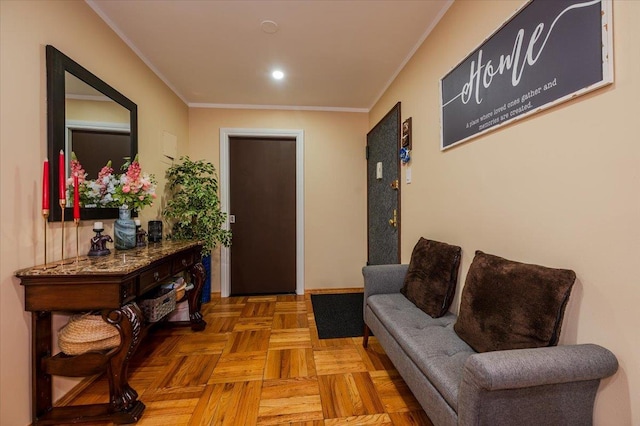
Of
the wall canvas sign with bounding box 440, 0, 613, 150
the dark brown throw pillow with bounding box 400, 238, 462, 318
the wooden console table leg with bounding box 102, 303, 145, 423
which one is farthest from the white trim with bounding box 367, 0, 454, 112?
the wooden console table leg with bounding box 102, 303, 145, 423

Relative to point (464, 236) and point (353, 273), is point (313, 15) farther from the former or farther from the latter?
point (353, 273)

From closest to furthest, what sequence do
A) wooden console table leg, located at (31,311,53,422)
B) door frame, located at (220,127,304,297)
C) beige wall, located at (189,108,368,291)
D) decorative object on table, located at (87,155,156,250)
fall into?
wooden console table leg, located at (31,311,53,422) < decorative object on table, located at (87,155,156,250) < door frame, located at (220,127,304,297) < beige wall, located at (189,108,368,291)

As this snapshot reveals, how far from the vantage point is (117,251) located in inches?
73.7

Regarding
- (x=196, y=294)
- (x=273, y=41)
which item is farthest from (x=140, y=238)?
(x=273, y=41)

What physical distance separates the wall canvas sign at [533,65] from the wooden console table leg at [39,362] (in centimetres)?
250

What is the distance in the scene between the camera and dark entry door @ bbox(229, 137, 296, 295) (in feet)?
11.4

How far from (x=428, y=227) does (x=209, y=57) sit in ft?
7.65

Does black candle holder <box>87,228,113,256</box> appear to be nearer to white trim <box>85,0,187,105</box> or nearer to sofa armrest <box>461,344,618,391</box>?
white trim <box>85,0,187,105</box>

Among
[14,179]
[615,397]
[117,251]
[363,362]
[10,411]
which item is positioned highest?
[14,179]

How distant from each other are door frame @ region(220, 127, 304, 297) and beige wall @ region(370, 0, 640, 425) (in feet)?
6.81

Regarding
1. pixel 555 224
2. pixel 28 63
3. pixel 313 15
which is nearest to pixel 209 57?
pixel 313 15

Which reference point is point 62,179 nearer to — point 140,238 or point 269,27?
point 140,238

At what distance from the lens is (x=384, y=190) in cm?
297

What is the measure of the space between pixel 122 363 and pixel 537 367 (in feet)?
5.92
